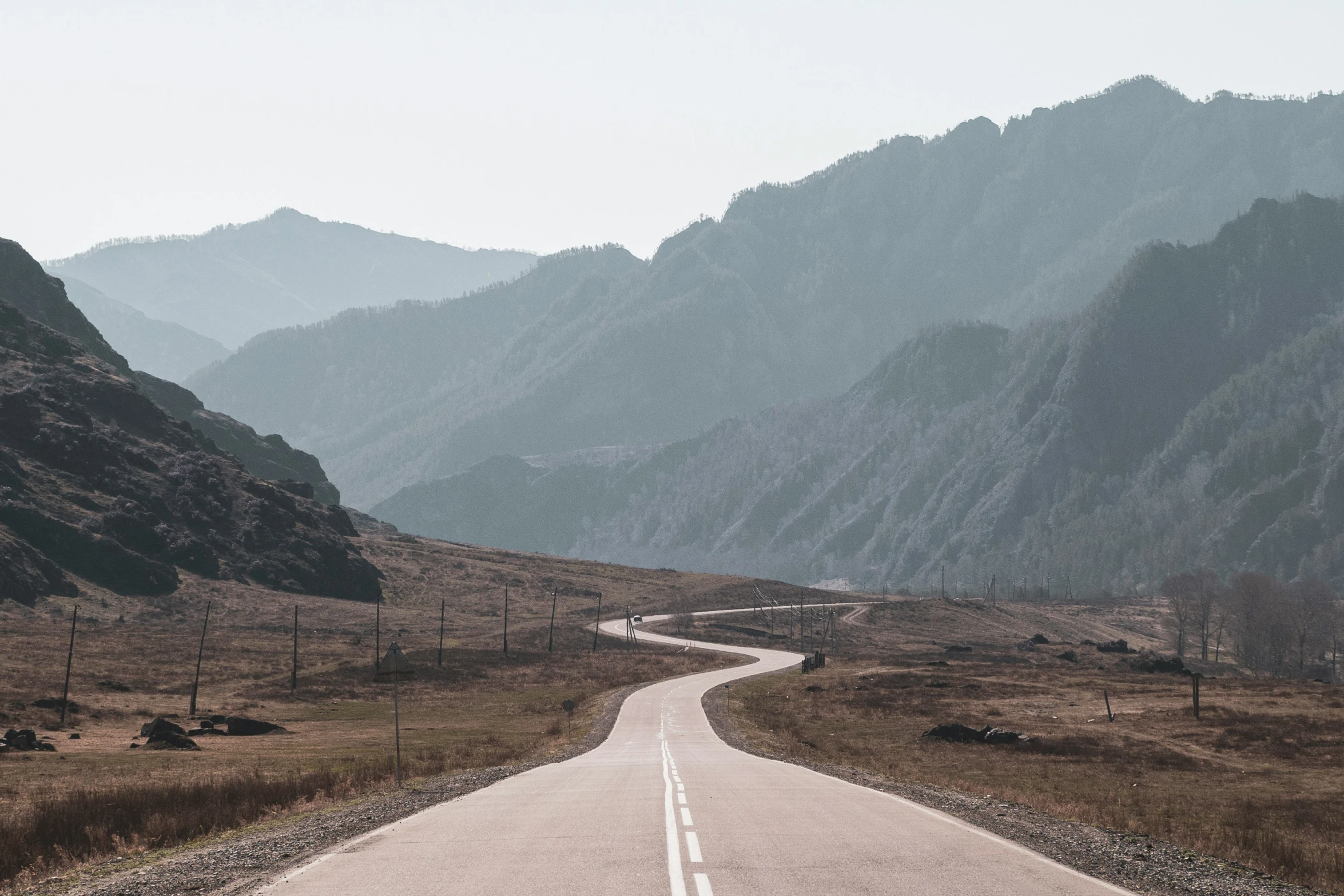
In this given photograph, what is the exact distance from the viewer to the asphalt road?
17.4m

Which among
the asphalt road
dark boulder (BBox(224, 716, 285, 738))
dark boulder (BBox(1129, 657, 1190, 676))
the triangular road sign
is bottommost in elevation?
dark boulder (BBox(224, 716, 285, 738))

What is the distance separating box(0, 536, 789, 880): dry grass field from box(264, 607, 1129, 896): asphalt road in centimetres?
709

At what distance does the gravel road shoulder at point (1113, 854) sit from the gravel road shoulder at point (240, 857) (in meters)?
11.7

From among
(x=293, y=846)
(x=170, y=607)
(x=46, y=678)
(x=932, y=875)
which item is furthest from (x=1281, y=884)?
(x=170, y=607)

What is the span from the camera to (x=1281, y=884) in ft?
67.2

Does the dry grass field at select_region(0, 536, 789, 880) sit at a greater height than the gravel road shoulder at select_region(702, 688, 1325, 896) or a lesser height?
lesser

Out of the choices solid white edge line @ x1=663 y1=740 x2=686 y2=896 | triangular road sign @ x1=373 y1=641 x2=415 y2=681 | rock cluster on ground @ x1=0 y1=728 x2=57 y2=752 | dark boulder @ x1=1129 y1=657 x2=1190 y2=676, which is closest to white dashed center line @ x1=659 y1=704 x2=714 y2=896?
solid white edge line @ x1=663 y1=740 x2=686 y2=896

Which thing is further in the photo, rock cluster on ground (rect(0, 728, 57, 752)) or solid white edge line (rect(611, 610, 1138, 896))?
rock cluster on ground (rect(0, 728, 57, 752))

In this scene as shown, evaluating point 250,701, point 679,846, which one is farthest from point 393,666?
point 250,701

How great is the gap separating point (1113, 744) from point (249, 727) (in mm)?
50303

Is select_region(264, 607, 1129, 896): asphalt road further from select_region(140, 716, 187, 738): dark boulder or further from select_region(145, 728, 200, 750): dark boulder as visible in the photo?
select_region(140, 716, 187, 738): dark boulder

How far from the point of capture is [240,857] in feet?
71.7

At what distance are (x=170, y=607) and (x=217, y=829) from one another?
155 m

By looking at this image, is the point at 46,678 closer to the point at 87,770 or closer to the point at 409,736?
the point at 409,736
